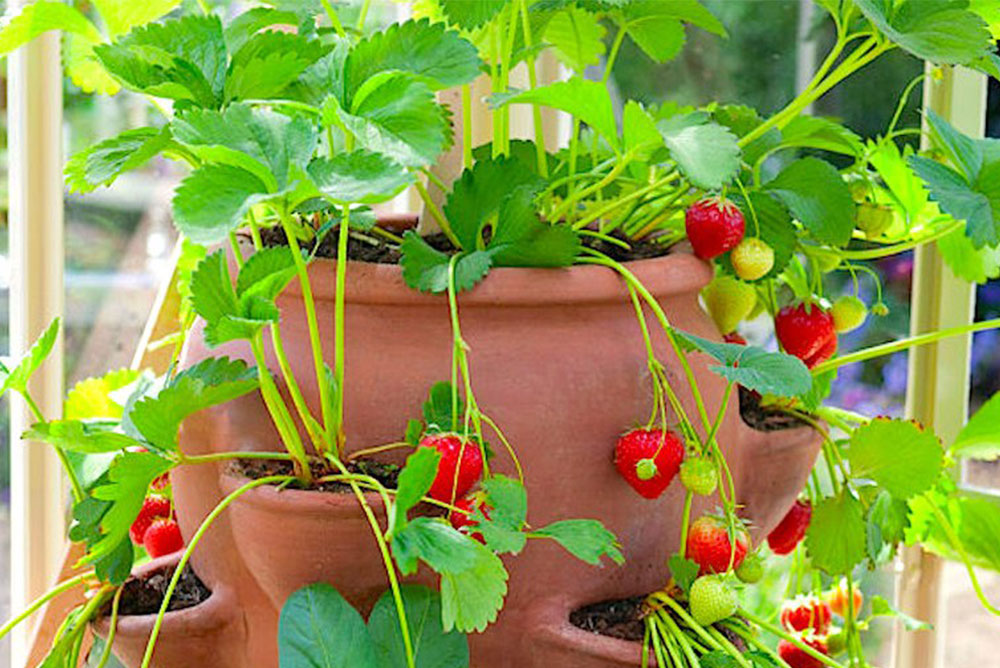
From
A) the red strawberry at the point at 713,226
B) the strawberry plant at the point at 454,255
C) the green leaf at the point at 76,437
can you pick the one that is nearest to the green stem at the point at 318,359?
the strawberry plant at the point at 454,255

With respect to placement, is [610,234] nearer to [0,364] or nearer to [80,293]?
[0,364]

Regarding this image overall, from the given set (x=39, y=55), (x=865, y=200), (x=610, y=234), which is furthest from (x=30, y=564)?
(x=865, y=200)

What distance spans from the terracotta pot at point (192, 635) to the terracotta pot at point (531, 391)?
3 cm

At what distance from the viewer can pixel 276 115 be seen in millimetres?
647

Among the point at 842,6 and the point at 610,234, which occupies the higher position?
the point at 842,6

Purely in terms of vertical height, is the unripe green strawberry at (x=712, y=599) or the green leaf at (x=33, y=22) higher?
the green leaf at (x=33, y=22)

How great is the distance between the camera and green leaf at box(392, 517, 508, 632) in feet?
2.05

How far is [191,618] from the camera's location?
0.78 m

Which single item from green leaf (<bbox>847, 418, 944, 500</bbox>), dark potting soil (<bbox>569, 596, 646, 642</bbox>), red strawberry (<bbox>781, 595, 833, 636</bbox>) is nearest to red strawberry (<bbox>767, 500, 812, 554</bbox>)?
red strawberry (<bbox>781, 595, 833, 636</bbox>)

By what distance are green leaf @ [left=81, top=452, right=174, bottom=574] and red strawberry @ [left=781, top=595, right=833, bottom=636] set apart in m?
0.48

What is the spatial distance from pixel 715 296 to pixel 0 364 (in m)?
0.44

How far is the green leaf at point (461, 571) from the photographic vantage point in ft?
2.05

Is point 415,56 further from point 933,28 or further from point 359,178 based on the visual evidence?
point 933,28

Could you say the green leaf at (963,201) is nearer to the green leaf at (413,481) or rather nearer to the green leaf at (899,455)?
the green leaf at (899,455)
